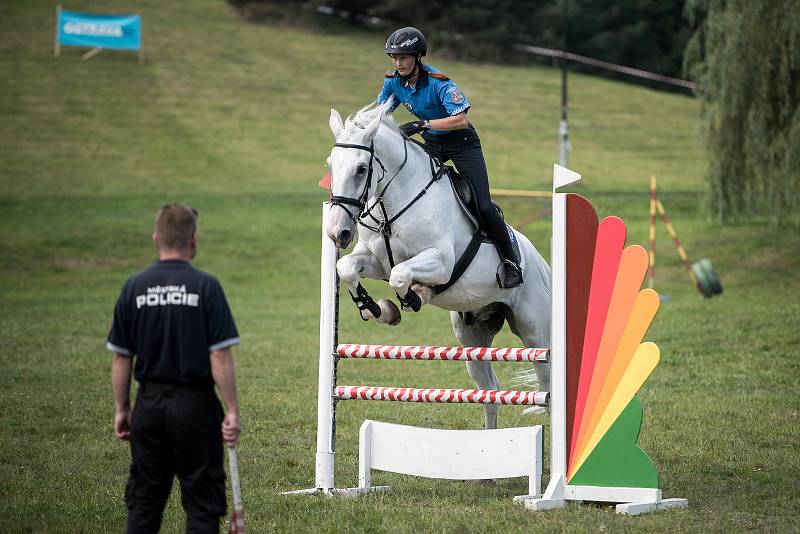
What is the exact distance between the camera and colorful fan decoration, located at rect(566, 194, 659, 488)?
235 inches

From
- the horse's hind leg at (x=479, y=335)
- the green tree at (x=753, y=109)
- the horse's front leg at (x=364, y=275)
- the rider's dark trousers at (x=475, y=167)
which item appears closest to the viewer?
the horse's front leg at (x=364, y=275)

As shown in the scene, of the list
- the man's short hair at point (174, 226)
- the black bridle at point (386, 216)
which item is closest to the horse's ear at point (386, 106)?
the black bridle at point (386, 216)

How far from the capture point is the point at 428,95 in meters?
6.75

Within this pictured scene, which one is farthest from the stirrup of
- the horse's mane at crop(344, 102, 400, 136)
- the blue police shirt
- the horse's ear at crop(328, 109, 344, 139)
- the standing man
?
the standing man

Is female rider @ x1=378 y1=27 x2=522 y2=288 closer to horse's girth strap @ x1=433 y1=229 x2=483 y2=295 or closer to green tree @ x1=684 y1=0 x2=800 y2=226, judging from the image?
horse's girth strap @ x1=433 y1=229 x2=483 y2=295

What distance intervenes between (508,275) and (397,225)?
0.92m

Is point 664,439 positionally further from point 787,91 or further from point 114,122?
point 114,122

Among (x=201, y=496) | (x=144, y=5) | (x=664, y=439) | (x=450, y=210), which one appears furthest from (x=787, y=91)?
(x=144, y=5)

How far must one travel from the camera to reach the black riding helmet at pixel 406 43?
21.2ft

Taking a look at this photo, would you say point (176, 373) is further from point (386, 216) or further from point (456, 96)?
point (456, 96)

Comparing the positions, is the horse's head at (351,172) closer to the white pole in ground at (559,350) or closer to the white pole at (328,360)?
the white pole at (328,360)

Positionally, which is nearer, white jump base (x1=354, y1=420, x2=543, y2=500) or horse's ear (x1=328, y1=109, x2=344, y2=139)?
white jump base (x1=354, y1=420, x2=543, y2=500)

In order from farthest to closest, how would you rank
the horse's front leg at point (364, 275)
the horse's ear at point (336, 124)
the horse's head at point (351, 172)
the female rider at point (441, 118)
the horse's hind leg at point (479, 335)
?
the horse's hind leg at point (479, 335), the female rider at point (441, 118), the horse's front leg at point (364, 275), the horse's ear at point (336, 124), the horse's head at point (351, 172)

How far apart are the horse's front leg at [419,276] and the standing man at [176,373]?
6.71 ft
